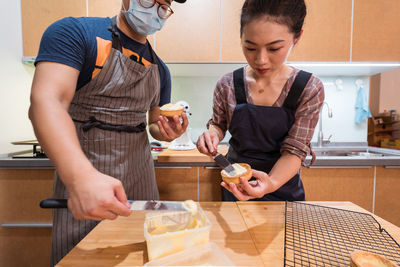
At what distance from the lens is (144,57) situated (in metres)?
1.19

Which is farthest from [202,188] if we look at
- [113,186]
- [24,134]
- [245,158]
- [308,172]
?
[24,134]

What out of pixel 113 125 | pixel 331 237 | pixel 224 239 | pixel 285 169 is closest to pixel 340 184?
pixel 285 169

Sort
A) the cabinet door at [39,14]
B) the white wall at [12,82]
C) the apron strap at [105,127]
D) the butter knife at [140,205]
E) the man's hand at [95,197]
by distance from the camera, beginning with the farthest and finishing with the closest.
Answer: the cabinet door at [39,14] < the white wall at [12,82] < the apron strap at [105,127] < the butter knife at [140,205] < the man's hand at [95,197]

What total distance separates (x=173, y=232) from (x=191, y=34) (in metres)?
1.93

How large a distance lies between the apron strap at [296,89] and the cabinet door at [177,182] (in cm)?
101

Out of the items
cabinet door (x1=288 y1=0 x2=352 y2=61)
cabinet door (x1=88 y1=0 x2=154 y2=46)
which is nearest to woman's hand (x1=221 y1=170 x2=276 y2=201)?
cabinet door (x1=288 y1=0 x2=352 y2=61)

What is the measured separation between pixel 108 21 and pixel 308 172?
184 centimetres

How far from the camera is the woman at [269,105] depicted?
946 millimetres

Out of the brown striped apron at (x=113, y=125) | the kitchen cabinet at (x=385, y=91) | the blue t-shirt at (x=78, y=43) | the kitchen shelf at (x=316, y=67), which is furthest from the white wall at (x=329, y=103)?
the kitchen cabinet at (x=385, y=91)

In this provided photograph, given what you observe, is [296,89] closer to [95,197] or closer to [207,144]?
[207,144]

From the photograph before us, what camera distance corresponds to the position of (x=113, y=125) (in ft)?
3.61

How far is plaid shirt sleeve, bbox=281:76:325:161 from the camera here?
108 centimetres

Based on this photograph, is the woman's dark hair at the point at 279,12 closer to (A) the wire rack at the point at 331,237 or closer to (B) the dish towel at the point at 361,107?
(A) the wire rack at the point at 331,237

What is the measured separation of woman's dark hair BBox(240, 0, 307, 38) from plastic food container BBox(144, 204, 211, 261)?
83cm
